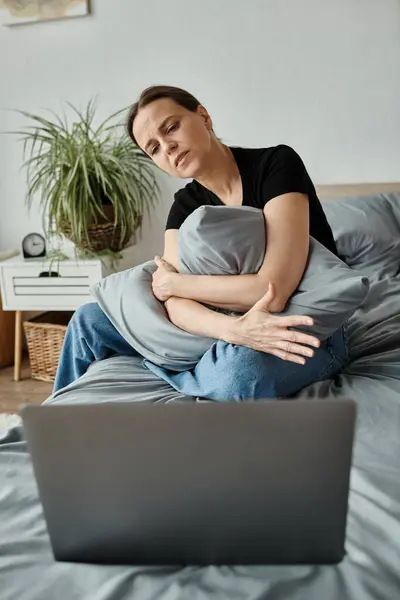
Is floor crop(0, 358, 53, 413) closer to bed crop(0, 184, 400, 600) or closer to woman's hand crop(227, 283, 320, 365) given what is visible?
bed crop(0, 184, 400, 600)

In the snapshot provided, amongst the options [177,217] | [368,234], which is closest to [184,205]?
[177,217]

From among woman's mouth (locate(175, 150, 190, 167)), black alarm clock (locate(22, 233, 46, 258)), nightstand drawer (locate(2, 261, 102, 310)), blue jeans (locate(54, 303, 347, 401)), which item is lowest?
nightstand drawer (locate(2, 261, 102, 310))

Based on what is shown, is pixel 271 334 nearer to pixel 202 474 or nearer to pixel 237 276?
pixel 237 276

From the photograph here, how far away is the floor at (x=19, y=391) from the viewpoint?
253 centimetres

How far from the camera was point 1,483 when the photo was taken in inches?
37.8

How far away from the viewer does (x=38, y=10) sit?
283 cm

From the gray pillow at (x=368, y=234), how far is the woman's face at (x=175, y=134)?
913 millimetres

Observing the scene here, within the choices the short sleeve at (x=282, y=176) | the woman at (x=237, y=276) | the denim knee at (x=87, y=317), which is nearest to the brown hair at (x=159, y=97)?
the woman at (x=237, y=276)

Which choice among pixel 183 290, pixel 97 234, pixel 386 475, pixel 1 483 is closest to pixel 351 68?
pixel 97 234

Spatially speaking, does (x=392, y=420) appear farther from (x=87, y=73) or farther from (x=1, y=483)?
(x=87, y=73)

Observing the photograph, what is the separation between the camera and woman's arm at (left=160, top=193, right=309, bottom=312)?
4.16ft

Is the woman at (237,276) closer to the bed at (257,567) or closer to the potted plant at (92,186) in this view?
the bed at (257,567)

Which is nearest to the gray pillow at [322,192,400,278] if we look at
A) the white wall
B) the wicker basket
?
the white wall

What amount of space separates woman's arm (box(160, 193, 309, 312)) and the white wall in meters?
1.45
